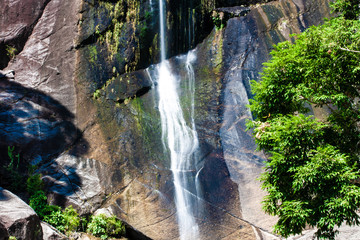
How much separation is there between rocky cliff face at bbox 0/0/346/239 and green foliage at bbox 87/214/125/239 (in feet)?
1.03

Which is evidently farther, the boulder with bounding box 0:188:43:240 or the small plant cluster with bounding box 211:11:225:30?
the small plant cluster with bounding box 211:11:225:30

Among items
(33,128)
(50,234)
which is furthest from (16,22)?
(50,234)

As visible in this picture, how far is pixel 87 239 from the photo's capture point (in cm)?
916

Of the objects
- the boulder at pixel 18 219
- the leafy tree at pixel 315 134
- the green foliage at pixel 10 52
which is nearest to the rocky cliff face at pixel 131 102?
the green foliage at pixel 10 52

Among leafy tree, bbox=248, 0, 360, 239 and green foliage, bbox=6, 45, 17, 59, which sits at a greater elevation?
green foliage, bbox=6, 45, 17, 59

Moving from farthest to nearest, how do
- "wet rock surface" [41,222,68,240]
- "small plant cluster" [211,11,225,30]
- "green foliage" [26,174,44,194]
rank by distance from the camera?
"small plant cluster" [211,11,225,30] → "green foliage" [26,174,44,194] → "wet rock surface" [41,222,68,240]

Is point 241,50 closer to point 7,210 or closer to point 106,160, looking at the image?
point 106,160

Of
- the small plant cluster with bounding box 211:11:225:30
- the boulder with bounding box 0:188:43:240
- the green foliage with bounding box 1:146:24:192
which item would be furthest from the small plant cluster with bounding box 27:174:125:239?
the small plant cluster with bounding box 211:11:225:30

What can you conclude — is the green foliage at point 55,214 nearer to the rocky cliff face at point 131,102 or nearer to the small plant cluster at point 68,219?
the small plant cluster at point 68,219

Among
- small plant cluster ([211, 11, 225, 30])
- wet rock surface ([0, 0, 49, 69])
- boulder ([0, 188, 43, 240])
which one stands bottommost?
boulder ([0, 188, 43, 240])

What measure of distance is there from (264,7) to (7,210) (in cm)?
1263

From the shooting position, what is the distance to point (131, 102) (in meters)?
12.1

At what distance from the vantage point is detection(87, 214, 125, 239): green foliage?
31.0ft

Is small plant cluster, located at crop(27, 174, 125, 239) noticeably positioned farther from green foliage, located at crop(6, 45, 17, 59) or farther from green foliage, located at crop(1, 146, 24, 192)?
green foliage, located at crop(6, 45, 17, 59)
